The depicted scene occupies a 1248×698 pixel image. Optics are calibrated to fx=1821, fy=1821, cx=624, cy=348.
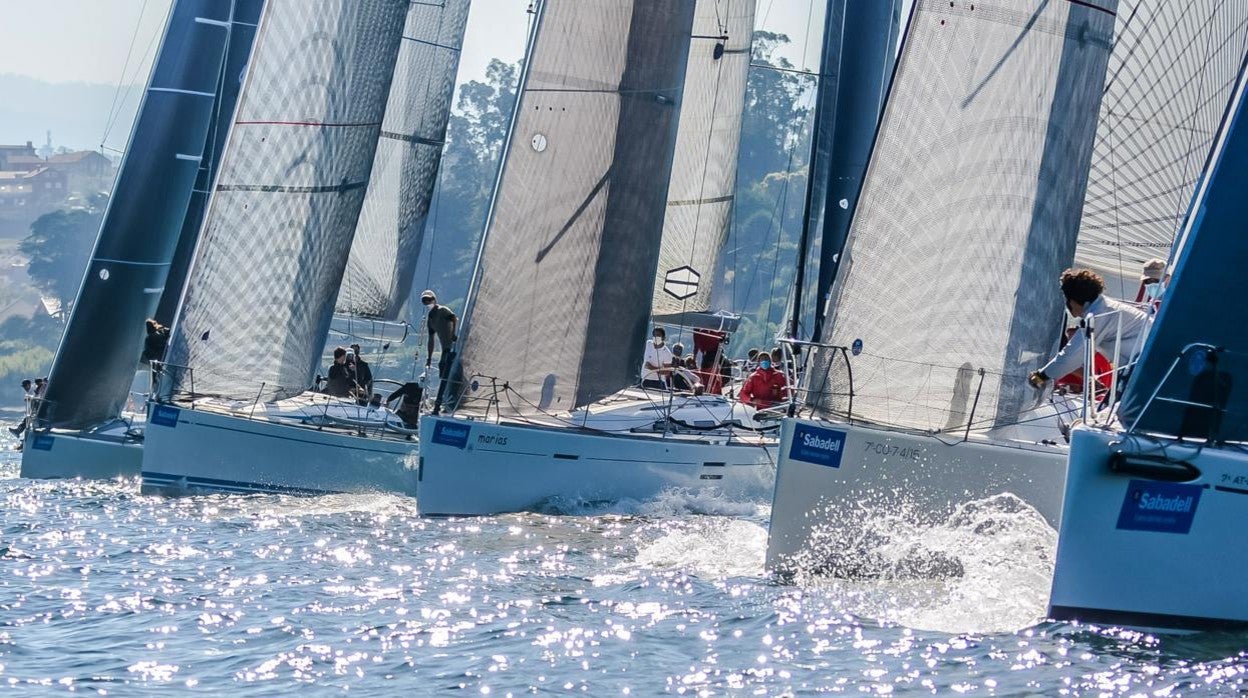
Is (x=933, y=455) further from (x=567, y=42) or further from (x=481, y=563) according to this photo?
(x=567, y=42)

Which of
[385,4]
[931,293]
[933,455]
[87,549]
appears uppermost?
[385,4]

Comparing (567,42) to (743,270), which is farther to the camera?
(743,270)

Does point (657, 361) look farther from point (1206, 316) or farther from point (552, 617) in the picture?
point (1206, 316)

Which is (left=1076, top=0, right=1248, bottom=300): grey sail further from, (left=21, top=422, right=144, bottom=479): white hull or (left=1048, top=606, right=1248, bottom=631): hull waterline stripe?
(left=21, top=422, right=144, bottom=479): white hull

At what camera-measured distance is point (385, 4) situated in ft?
54.9

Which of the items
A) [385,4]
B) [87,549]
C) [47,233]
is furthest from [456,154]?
[87,549]

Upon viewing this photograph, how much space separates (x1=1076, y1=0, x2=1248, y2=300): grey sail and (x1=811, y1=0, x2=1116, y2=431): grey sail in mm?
837

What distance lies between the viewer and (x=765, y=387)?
15.0 m

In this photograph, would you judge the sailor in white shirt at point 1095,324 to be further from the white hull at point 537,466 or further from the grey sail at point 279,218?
the grey sail at point 279,218

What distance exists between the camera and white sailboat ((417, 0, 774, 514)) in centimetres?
1376

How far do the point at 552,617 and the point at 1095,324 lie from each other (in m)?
3.14

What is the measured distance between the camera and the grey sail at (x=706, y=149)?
1847 centimetres

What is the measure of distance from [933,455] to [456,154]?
3144 inches

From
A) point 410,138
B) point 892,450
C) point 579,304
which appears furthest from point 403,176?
point 892,450
